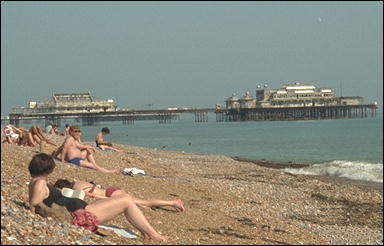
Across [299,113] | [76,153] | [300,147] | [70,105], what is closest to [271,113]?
[299,113]

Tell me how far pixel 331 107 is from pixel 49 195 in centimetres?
10853

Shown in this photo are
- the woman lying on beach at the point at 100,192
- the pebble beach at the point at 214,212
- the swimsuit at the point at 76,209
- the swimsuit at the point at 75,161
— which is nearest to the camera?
the pebble beach at the point at 214,212

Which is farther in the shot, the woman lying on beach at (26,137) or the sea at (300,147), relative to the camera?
the sea at (300,147)

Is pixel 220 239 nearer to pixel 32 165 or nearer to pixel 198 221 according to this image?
pixel 198 221

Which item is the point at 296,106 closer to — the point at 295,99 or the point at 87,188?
the point at 295,99

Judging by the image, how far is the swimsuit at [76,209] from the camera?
5805mm

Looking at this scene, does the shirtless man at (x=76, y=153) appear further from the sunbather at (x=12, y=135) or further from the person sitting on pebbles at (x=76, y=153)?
the sunbather at (x=12, y=135)

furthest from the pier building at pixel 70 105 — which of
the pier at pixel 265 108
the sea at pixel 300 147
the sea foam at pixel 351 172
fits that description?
the sea foam at pixel 351 172

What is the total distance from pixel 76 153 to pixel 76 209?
5095 millimetres

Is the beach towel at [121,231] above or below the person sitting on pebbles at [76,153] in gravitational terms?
below

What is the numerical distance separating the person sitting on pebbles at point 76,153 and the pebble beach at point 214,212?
0.34 metres

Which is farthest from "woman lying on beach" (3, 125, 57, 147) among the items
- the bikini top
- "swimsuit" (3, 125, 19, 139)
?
the bikini top

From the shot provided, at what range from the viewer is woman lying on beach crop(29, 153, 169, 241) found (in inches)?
231

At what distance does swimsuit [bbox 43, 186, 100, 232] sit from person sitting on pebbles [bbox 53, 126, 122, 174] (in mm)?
4601
